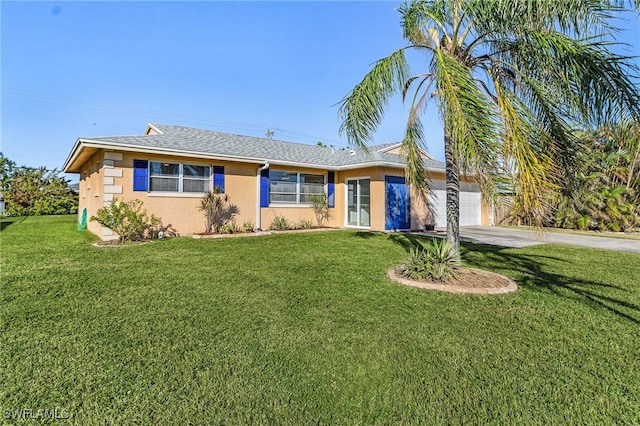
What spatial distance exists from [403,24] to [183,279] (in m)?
7.35

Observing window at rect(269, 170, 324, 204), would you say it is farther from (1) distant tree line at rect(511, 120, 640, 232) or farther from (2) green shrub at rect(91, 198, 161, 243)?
(1) distant tree line at rect(511, 120, 640, 232)

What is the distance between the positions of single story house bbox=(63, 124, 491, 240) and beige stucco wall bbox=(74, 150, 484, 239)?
0.10ft

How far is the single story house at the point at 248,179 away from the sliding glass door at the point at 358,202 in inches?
1.9

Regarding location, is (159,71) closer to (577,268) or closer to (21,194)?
(21,194)

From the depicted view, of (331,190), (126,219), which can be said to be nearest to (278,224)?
(331,190)

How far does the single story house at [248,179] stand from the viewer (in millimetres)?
11148

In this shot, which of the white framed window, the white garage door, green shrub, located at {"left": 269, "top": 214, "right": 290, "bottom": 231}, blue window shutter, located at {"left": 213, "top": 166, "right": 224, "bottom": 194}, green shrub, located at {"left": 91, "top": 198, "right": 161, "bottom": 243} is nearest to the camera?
green shrub, located at {"left": 91, "top": 198, "right": 161, "bottom": 243}

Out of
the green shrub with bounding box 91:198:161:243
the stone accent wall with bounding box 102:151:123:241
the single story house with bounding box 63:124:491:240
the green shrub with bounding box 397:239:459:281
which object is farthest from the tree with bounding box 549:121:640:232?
the stone accent wall with bounding box 102:151:123:241

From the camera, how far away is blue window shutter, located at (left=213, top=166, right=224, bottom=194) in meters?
12.8

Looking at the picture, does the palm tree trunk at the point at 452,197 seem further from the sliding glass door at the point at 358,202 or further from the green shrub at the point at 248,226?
the green shrub at the point at 248,226

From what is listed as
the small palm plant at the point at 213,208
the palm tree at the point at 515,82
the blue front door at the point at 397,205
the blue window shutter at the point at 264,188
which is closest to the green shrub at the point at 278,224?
the blue window shutter at the point at 264,188

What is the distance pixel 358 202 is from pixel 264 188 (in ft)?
15.6

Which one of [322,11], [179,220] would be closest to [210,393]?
[179,220]

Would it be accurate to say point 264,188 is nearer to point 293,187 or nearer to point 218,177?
point 293,187
